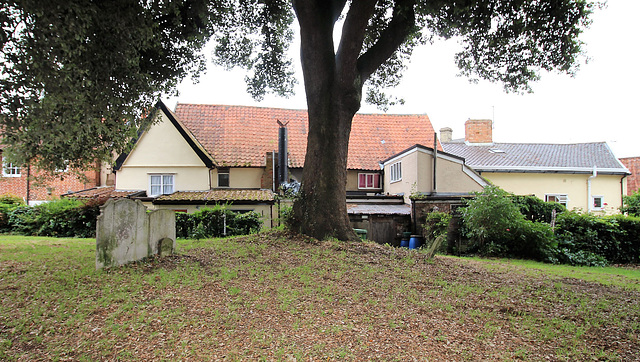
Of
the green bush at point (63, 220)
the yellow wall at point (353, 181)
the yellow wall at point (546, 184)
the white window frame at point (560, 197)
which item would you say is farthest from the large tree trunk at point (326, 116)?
the white window frame at point (560, 197)

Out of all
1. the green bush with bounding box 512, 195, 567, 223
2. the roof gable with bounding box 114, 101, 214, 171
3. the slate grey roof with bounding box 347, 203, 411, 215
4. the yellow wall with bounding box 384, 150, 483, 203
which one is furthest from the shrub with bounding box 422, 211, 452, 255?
the roof gable with bounding box 114, 101, 214, 171

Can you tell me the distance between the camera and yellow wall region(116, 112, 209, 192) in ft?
75.5

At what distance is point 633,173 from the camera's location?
1391 inches

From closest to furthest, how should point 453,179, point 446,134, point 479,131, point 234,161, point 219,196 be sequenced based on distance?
point 219,196 < point 453,179 < point 234,161 < point 479,131 < point 446,134

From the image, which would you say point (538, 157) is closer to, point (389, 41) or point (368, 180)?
point (368, 180)

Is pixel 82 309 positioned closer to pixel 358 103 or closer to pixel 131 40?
pixel 131 40

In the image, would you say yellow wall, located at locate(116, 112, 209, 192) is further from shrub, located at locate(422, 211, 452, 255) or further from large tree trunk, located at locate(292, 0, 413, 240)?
large tree trunk, located at locate(292, 0, 413, 240)

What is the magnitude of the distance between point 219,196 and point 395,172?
36.4 ft

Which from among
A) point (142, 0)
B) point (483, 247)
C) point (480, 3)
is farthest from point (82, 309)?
point (483, 247)

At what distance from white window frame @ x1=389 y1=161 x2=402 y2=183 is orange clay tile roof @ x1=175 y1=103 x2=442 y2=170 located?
174 centimetres

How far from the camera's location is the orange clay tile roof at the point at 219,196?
67.9ft

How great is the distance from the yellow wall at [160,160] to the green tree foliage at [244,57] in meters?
10.4

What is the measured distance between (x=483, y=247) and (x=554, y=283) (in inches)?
290

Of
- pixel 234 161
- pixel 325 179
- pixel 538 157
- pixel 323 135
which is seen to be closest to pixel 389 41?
pixel 323 135
